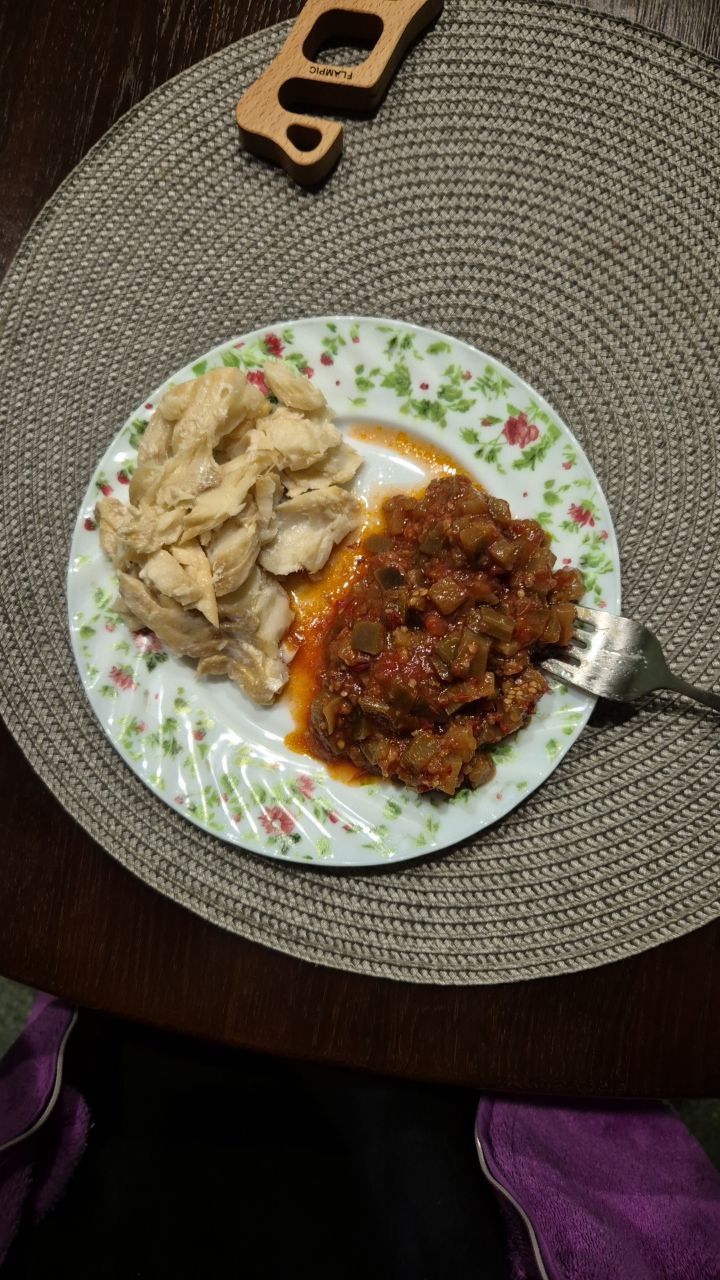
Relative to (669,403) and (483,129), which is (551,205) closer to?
(483,129)

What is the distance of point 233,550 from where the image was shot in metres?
2.19

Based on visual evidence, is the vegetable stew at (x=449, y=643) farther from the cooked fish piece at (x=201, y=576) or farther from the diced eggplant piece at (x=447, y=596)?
the cooked fish piece at (x=201, y=576)

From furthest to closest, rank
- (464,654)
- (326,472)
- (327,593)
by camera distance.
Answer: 1. (327,593)
2. (326,472)
3. (464,654)

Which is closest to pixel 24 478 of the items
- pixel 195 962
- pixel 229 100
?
pixel 229 100

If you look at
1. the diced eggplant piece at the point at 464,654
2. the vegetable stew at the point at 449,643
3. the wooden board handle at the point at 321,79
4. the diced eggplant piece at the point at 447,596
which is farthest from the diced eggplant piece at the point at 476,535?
the wooden board handle at the point at 321,79

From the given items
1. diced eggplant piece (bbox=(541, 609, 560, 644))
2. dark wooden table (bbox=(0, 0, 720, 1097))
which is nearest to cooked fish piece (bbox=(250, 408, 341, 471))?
diced eggplant piece (bbox=(541, 609, 560, 644))

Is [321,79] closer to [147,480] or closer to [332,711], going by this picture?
[147,480]

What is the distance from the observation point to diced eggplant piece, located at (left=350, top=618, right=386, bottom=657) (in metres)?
2.13

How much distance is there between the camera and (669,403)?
2377mm

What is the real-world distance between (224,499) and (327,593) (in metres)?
Result: 0.48

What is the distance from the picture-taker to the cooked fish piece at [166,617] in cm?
221

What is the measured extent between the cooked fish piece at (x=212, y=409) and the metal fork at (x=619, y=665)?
1.10 m

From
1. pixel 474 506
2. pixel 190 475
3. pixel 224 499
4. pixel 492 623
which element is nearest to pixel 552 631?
pixel 492 623

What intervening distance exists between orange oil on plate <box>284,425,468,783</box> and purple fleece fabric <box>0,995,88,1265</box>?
4.91 ft
